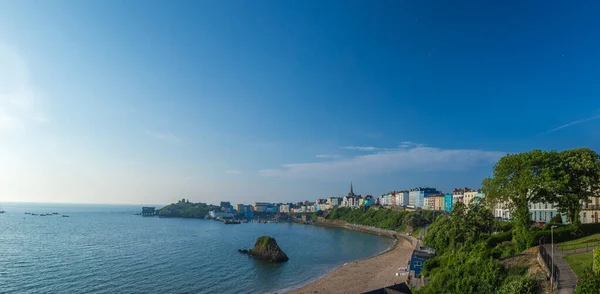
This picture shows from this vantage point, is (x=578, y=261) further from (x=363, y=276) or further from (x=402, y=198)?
(x=402, y=198)

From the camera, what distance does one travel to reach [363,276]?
5381 cm

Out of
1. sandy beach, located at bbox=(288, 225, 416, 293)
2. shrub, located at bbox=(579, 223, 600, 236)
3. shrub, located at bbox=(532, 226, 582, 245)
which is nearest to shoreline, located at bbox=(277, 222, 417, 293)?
sandy beach, located at bbox=(288, 225, 416, 293)

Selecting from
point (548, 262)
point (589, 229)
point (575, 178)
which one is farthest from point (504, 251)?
point (589, 229)

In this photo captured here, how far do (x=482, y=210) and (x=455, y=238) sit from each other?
16.5 feet

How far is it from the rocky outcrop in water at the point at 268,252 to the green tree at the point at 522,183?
43.4 m

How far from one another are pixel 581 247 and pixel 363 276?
1224 inches

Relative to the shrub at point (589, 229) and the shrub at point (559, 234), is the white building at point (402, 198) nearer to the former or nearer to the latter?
the shrub at point (589, 229)

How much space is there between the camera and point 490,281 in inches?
979

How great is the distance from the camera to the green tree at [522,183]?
32.2 metres

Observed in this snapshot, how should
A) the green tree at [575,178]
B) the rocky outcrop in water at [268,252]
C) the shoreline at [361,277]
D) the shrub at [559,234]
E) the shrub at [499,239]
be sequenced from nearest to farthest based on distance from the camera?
the shrub at [559,234], the green tree at [575,178], the shrub at [499,239], the shoreline at [361,277], the rocky outcrop in water at [268,252]

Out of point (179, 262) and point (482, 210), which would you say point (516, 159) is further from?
point (179, 262)

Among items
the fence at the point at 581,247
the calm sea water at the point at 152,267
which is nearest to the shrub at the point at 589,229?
the fence at the point at 581,247

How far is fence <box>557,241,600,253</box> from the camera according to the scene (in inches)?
1110

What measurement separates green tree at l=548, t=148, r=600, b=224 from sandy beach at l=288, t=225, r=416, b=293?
72.8ft
